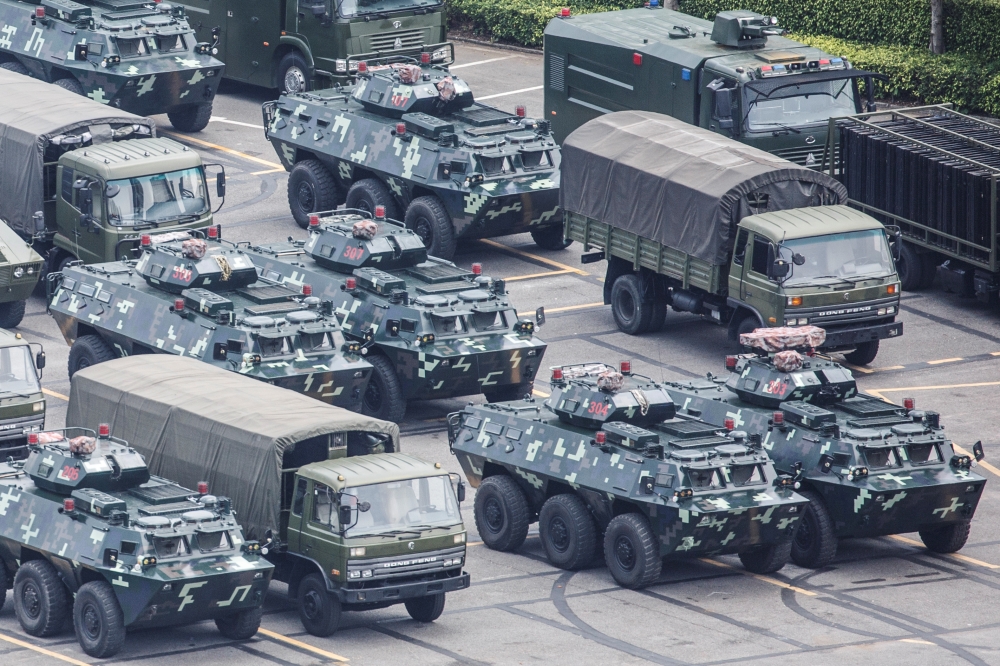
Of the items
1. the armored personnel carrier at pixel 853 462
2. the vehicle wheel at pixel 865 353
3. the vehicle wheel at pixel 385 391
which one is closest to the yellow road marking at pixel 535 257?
the vehicle wheel at pixel 865 353

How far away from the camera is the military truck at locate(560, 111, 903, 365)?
33781mm

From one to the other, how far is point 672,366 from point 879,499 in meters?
8.14

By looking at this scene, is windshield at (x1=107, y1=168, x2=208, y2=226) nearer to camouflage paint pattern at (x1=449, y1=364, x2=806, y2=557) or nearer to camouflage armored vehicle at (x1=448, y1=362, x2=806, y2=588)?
camouflage armored vehicle at (x1=448, y1=362, x2=806, y2=588)

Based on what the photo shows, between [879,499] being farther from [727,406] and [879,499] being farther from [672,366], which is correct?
[672,366]

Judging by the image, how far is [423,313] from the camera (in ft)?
105

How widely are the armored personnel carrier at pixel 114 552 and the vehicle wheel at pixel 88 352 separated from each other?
7.69m

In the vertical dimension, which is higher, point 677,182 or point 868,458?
point 677,182

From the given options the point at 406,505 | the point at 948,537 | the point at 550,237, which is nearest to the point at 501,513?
the point at 406,505

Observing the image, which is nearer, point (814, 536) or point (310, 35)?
point (814, 536)

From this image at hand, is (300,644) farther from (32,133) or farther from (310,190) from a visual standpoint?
(310,190)

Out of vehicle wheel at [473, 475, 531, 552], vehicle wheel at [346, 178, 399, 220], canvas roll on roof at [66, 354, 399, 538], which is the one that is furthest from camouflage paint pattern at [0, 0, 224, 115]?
vehicle wheel at [473, 475, 531, 552]

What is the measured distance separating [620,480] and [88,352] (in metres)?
10.5

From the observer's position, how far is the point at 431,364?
31734mm

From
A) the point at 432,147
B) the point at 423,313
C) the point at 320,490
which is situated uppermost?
the point at 432,147
